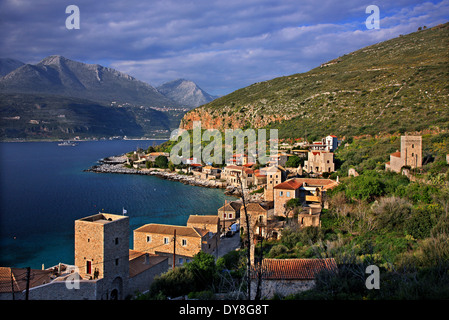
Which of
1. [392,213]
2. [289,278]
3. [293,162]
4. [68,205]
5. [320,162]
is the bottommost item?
[68,205]

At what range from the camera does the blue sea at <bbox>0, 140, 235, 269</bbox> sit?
1833 centimetres

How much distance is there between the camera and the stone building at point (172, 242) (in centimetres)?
1416

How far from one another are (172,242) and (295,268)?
22.9 ft

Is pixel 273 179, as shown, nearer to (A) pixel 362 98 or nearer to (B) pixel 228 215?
(B) pixel 228 215

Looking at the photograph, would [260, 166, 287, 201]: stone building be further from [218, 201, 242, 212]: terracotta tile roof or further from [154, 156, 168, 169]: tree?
[154, 156, 168, 169]: tree

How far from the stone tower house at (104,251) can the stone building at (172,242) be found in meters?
3.69

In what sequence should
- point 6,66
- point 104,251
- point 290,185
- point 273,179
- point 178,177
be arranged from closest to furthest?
point 104,251 < point 290,185 < point 273,179 < point 178,177 < point 6,66

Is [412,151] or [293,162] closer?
[412,151]

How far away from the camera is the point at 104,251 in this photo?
9.64m

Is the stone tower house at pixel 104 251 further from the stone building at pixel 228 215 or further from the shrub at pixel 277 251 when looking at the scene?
the stone building at pixel 228 215

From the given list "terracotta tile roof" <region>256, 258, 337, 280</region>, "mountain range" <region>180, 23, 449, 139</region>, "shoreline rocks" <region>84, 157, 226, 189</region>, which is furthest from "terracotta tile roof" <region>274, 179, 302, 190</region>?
"shoreline rocks" <region>84, 157, 226, 189</region>

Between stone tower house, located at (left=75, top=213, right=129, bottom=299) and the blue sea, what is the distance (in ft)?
24.4

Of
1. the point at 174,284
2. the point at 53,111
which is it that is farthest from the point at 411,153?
the point at 53,111

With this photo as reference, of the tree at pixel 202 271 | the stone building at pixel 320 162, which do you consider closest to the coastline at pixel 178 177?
the stone building at pixel 320 162
